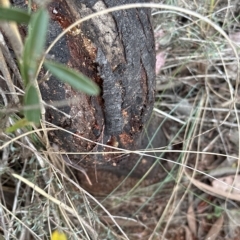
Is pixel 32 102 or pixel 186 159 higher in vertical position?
pixel 32 102

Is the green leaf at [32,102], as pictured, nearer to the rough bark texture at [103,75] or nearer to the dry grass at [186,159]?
the rough bark texture at [103,75]

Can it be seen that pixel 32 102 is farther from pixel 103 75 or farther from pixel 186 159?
pixel 186 159

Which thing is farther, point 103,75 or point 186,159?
point 186,159

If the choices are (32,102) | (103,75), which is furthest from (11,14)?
(103,75)

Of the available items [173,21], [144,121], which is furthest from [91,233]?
[173,21]

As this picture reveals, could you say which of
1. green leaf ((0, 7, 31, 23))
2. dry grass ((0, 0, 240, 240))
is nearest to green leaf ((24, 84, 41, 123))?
green leaf ((0, 7, 31, 23))

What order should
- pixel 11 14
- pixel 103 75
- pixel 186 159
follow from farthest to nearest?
1. pixel 186 159
2. pixel 103 75
3. pixel 11 14

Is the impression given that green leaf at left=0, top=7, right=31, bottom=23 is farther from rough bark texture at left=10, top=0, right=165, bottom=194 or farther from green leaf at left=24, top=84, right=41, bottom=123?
rough bark texture at left=10, top=0, right=165, bottom=194
